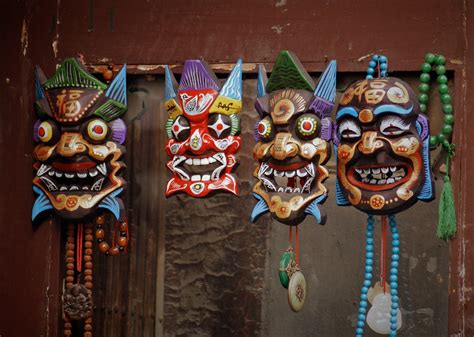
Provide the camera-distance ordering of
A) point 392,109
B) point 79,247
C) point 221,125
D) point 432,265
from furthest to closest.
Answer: point 432,265 → point 79,247 → point 221,125 → point 392,109

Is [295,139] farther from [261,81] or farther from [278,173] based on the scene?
[261,81]

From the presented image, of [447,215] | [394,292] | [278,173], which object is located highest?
[278,173]

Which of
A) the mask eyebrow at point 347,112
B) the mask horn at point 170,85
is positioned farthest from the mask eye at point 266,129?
the mask horn at point 170,85

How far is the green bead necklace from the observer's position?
3195 mm

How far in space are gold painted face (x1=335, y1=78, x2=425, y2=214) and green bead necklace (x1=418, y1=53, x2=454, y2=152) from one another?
0.17m

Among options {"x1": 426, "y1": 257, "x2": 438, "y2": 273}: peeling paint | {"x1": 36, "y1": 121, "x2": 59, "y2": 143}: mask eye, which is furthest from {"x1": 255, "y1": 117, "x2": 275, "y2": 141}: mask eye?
{"x1": 426, "y1": 257, "x2": 438, "y2": 273}: peeling paint

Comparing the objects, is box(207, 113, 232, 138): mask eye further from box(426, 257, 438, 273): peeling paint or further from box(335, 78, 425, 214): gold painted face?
box(426, 257, 438, 273): peeling paint

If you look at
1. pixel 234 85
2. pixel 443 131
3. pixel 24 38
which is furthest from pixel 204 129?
pixel 24 38

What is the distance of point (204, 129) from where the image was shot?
10.6ft

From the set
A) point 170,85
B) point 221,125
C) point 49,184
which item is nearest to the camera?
point 221,125

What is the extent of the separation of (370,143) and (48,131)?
108cm

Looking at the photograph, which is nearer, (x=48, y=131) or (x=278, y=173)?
(x=278, y=173)

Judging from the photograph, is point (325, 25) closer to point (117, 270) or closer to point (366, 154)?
point (366, 154)

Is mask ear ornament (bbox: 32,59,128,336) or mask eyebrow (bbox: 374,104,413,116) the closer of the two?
mask eyebrow (bbox: 374,104,413,116)
